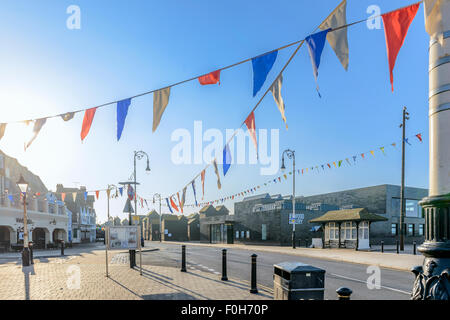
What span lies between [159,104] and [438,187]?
6149mm

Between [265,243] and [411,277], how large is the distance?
2943 centimetres

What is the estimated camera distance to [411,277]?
11.7 metres

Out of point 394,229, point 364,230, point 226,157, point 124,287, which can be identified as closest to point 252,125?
point 226,157

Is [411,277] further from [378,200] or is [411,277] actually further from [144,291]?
[378,200]

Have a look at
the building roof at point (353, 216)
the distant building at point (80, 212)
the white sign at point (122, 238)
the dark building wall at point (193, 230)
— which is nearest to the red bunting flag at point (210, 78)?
the white sign at point (122, 238)

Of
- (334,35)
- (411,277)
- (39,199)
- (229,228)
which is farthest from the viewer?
(229,228)

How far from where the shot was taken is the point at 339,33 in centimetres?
510

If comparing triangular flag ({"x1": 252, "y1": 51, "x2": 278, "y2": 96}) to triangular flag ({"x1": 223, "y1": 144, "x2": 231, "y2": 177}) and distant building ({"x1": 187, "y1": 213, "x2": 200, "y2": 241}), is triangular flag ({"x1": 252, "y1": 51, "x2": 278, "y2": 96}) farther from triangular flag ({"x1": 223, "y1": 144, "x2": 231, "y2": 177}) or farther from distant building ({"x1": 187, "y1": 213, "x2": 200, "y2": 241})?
distant building ({"x1": 187, "y1": 213, "x2": 200, "y2": 241})

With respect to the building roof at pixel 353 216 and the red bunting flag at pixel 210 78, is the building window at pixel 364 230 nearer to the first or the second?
the building roof at pixel 353 216

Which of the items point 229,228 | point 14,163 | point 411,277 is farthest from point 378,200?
point 14,163

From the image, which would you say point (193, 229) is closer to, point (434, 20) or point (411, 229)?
point (411, 229)

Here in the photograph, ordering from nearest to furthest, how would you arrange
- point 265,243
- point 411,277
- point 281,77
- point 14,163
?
point 281,77, point 411,277, point 14,163, point 265,243

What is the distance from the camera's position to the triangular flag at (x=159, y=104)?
25.2 ft

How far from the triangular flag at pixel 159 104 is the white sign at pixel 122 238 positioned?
548 cm
